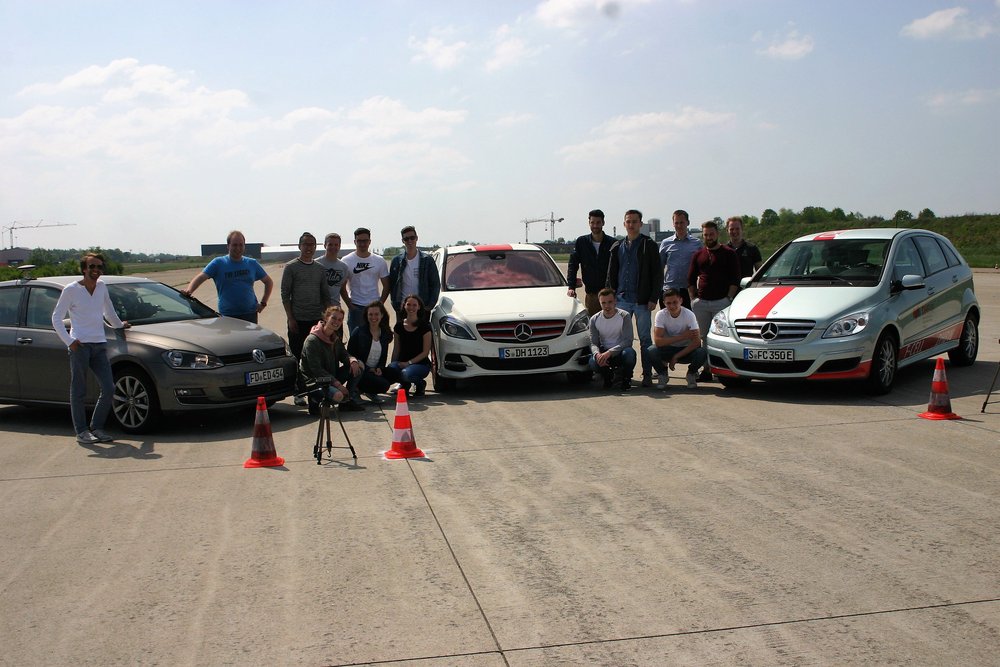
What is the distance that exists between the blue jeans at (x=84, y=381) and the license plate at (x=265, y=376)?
129 centimetres

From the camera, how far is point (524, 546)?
577 centimetres

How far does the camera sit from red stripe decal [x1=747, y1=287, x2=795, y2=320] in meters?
11.3

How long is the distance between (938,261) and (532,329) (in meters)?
5.19

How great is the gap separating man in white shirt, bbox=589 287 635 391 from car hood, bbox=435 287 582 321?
0.38 m

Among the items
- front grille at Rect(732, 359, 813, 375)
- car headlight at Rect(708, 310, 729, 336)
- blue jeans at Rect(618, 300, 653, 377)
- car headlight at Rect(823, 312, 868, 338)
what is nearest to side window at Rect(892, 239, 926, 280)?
car headlight at Rect(823, 312, 868, 338)

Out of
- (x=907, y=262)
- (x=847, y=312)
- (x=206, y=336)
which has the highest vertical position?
(x=907, y=262)

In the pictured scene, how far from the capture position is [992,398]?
1063 centimetres

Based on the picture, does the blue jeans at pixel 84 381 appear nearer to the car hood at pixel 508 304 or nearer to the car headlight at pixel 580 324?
the car hood at pixel 508 304

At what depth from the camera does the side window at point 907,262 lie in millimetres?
11766

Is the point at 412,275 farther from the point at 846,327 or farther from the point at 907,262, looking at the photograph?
the point at 907,262

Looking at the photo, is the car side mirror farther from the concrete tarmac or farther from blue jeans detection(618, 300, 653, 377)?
blue jeans detection(618, 300, 653, 377)

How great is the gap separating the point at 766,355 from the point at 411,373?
3949mm

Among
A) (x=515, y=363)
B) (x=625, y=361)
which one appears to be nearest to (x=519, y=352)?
(x=515, y=363)

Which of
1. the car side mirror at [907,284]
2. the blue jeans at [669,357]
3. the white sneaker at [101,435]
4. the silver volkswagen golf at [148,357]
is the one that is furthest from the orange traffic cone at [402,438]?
the car side mirror at [907,284]
